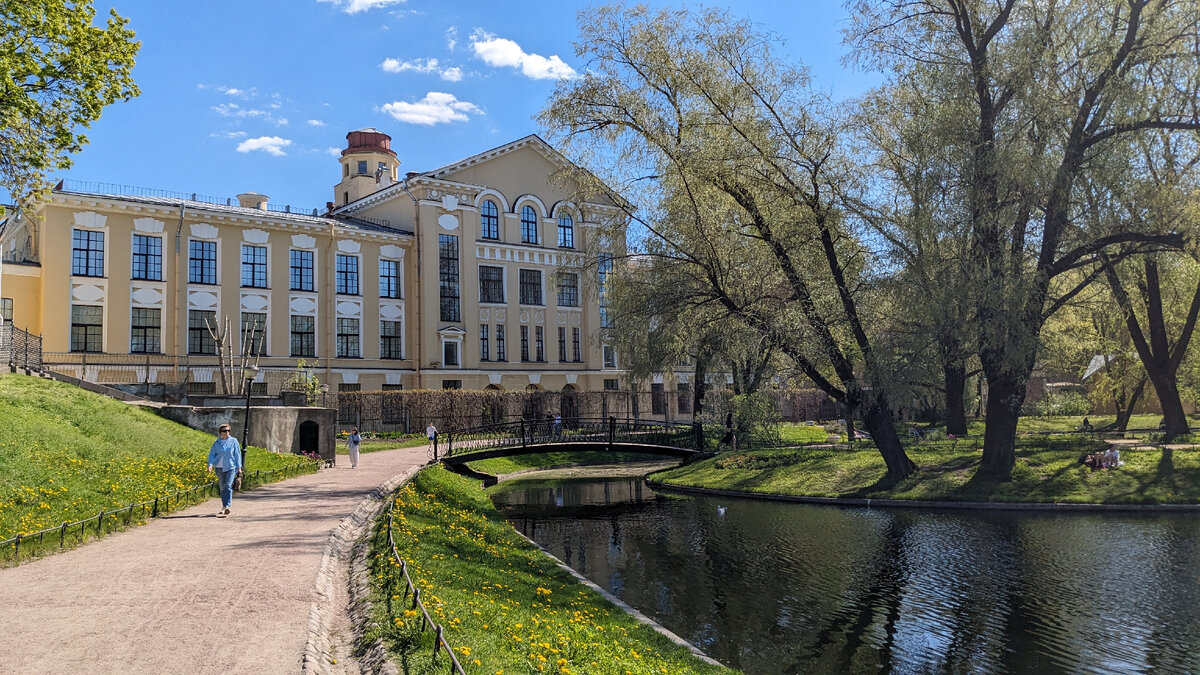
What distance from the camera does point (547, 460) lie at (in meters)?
38.1

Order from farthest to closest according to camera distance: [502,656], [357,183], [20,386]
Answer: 1. [357,183]
2. [20,386]
3. [502,656]

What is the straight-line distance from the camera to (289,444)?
26.7 metres

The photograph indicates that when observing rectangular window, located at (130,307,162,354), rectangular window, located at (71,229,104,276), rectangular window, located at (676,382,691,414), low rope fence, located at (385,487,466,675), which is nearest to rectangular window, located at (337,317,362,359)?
rectangular window, located at (130,307,162,354)

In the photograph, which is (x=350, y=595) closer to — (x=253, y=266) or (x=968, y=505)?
(x=968, y=505)

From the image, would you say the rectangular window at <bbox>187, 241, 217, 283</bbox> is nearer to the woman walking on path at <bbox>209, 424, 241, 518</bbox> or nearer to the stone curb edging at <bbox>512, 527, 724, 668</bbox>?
the woman walking on path at <bbox>209, 424, 241, 518</bbox>

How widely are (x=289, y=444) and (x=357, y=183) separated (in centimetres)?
3993

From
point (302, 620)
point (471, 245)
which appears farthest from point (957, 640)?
point (471, 245)

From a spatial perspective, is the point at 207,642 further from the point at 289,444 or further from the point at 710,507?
the point at 289,444

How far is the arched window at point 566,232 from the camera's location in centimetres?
5528

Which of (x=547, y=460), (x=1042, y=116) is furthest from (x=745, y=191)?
(x=547, y=460)

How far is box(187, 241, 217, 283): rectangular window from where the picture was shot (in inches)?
1680

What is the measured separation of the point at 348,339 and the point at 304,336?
2.57 m

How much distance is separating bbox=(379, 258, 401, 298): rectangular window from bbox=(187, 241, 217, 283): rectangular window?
939 centimetres

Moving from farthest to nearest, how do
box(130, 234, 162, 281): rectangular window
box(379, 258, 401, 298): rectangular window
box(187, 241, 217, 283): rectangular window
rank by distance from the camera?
1. box(379, 258, 401, 298): rectangular window
2. box(187, 241, 217, 283): rectangular window
3. box(130, 234, 162, 281): rectangular window
